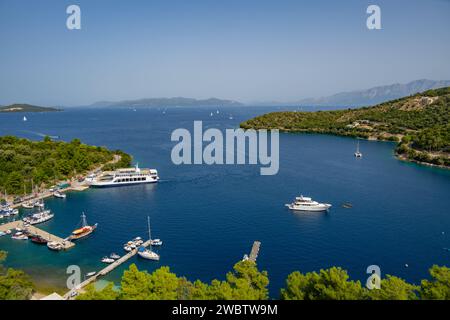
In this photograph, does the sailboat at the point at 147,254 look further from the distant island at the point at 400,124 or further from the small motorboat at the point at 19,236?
the distant island at the point at 400,124

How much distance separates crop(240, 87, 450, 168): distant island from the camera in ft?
163

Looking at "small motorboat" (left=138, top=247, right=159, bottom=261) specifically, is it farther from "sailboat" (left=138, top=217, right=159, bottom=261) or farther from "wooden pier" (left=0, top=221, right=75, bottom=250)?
"wooden pier" (left=0, top=221, right=75, bottom=250)

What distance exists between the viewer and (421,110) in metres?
76.1

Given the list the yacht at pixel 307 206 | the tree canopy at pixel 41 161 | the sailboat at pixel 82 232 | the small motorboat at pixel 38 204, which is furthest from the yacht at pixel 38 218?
the yacht at pixel 307 206

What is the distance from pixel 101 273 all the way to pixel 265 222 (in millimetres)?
12527

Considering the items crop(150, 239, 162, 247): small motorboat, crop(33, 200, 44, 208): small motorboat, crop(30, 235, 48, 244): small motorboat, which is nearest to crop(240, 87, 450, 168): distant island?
crop(150, 239, 162, 247): small motorboat

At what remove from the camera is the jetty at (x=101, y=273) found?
16.1 m

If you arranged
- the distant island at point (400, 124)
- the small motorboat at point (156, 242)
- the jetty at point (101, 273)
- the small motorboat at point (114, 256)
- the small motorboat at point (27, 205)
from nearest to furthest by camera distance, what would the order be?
1. the jetty at point (101, 273)
2. the small motorboat at point (114, 256)
3. the small motorboat at point (156, 242)
4. the small motorboat at point (27, 205)
5. the distant island at point (400, 124)

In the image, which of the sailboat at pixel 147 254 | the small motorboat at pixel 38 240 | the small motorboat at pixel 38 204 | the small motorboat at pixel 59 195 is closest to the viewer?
the sailboat at pixel 147 254

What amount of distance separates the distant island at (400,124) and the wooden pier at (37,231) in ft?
157

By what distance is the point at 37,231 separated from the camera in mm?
23875

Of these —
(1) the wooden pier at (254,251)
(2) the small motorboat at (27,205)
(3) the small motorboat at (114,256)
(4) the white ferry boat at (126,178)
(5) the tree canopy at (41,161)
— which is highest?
(5) the tree canopy at (41,161)
